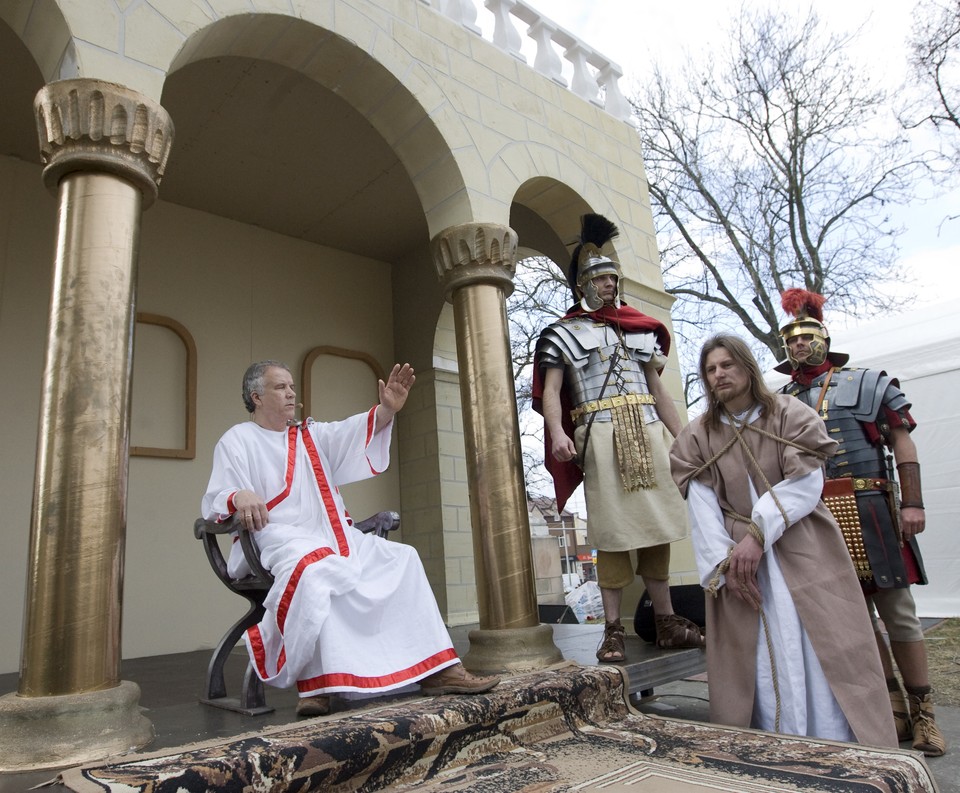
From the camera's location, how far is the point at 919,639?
10.3 ft

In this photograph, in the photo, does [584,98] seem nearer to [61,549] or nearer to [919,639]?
[919,639]

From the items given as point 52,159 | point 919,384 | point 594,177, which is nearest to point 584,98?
point 594,177

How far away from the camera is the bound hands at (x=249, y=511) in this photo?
2.51 m

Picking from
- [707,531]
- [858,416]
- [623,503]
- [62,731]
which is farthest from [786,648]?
[62,731]

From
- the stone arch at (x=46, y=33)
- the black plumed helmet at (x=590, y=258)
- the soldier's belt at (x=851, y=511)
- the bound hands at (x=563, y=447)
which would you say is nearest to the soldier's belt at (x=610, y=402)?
the bound hands at (x=563, y=447)

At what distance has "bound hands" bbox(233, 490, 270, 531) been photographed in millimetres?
2506

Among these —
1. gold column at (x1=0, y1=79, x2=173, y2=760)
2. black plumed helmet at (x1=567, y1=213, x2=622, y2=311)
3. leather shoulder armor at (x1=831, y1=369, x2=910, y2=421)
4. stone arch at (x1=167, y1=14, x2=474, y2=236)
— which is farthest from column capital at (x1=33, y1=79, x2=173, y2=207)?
leather shoulder armor at (x1=831, y1=369, x2=910, y2=421)

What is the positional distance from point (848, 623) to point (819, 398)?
4.19 ft

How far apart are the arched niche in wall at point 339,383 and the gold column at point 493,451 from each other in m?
2.67

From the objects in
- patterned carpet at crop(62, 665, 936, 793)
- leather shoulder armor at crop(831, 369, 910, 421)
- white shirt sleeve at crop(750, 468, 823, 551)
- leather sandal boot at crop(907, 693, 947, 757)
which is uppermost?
leather shoulder armor at crop(831, 369, 910, 421)

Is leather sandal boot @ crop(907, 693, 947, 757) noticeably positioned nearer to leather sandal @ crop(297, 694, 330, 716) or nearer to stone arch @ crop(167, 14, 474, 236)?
leather sandal @ crop(297, 694, 330, 716)

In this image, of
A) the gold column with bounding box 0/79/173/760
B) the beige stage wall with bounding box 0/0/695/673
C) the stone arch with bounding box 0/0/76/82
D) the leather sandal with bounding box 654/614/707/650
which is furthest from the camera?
the beige stage wall with bounding box 0/0/695/673

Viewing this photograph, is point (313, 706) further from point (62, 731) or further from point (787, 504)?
point (787, 504)

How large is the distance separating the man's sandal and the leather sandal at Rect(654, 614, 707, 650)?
0.83ft
